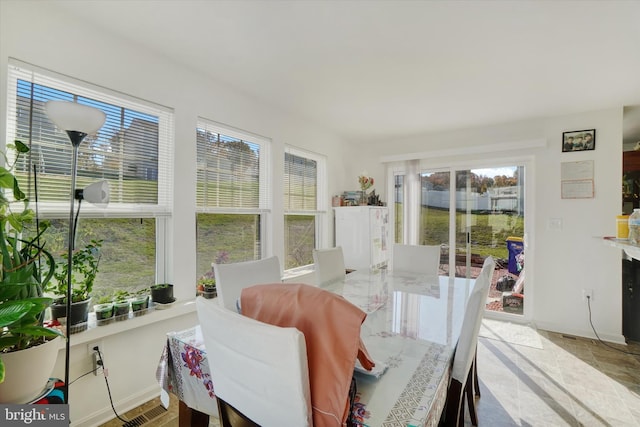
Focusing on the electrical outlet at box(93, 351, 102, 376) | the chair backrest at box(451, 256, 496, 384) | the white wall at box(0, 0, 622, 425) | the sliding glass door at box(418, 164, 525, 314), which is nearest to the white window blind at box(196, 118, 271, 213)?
the white wall at box(0, 0, 622, 425)

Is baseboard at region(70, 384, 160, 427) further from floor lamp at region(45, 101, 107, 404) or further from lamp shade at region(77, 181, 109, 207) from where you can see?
lamp shade at region(77, 181, 109, 207)

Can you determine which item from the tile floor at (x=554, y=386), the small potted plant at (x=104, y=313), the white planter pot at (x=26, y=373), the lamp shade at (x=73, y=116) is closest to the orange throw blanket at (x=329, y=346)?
the white planter pot at (x=26, y=373)

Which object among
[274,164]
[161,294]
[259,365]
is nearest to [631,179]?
[274,164]

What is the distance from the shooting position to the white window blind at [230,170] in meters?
2.52

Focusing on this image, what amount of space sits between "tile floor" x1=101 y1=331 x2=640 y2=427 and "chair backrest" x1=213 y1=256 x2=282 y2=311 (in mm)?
815

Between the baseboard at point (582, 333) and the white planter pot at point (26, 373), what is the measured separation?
4313 mm

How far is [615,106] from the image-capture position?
2.98 meters

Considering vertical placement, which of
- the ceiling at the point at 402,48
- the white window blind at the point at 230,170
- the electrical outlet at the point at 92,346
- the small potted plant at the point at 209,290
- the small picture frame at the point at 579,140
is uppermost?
the ceiling at the point at 402,48

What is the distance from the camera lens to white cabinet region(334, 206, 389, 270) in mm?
3785

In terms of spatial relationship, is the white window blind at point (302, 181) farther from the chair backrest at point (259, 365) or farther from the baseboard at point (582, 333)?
the baseboard at point (582, 333)

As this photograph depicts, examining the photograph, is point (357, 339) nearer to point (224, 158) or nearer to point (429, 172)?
point (224, 158)

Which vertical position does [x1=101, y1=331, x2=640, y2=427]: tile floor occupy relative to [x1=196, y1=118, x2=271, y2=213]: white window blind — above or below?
below

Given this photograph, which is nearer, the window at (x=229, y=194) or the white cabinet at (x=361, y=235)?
the window at (x=229, y=194)

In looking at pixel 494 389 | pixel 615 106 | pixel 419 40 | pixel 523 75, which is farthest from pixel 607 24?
pixel 494 389
